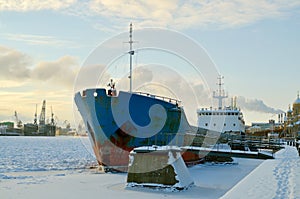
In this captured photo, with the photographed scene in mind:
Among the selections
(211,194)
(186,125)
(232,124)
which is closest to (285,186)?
(211,194)

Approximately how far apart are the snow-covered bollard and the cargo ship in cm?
490

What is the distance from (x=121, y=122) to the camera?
22.5 metres

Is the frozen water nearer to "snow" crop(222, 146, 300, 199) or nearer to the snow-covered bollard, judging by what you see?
the snow-covered bollard

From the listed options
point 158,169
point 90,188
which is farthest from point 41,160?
point 158,169

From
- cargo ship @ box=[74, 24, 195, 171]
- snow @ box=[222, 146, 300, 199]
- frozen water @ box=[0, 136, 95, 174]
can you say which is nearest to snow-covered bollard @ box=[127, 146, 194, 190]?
snow @ box=[222, 146, 300, 199]

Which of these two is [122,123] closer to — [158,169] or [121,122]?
[121,122]

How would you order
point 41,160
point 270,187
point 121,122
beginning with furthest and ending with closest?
point 41,160 → point 121,122 → point 270,187

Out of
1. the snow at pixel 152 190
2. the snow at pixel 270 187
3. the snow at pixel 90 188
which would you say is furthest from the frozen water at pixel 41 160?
the snow at pixel 270 187

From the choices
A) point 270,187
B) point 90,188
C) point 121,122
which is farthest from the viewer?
point 121,122

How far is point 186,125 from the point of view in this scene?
1101 inches

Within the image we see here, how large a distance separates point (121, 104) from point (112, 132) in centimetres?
171

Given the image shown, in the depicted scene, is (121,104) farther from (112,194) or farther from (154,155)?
(112,194)

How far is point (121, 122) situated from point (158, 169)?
6.40 meters

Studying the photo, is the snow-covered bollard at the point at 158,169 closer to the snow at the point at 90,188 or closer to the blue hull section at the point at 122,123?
the snow at the point at 90,188
